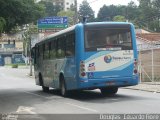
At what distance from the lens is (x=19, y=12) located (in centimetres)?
2358

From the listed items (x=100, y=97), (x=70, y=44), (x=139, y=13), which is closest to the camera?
(x=70, y=44)

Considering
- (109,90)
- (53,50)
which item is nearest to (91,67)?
(109,90)

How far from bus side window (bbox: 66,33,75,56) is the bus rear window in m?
0.79

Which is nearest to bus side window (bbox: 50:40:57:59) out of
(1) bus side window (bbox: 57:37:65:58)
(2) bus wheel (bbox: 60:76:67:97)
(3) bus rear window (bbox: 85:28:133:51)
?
(1) bus side window (bbox: 57:37:65:58)

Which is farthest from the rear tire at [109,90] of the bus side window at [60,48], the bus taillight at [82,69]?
the bus taillight at [82,69]

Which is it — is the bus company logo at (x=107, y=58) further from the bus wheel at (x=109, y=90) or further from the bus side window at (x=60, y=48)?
the bus side window at (x=60, y=48)

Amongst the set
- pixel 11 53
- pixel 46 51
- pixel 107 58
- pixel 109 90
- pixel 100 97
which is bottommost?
pixel 100 97

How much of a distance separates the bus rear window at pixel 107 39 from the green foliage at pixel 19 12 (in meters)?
3.93

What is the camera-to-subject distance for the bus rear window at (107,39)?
2031cm

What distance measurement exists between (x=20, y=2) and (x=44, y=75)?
18.1 feet

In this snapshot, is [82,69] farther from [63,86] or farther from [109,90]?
[109,90]

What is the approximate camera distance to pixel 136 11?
360ft

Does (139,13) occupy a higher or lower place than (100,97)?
higher

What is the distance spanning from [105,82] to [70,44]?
2331mm
